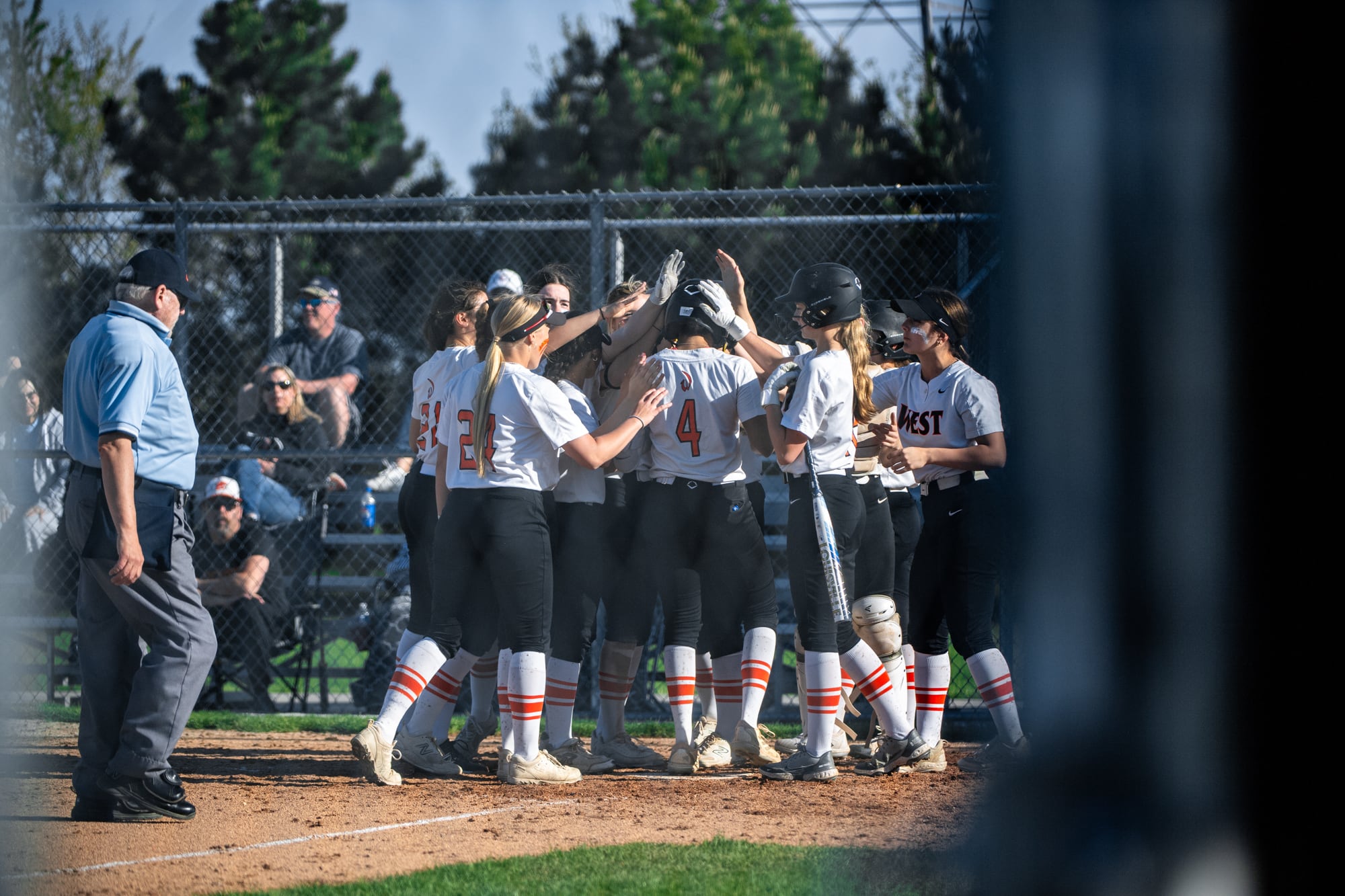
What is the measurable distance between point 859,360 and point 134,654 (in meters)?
2.93

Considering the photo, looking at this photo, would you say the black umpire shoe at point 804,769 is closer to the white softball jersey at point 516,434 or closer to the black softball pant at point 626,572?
the black softball pant at point 626,572

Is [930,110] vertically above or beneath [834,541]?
above

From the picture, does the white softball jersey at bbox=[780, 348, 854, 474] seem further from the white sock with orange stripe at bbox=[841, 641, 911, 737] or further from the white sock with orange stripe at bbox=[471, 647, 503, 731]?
the white sock with orange stripe at bbox=[471, 647, 503, 731]

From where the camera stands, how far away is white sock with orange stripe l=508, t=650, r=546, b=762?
4.58 metres

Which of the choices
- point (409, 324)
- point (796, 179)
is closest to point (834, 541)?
point (409, 324)

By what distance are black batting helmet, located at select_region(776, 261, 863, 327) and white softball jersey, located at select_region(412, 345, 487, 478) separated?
4.64ft

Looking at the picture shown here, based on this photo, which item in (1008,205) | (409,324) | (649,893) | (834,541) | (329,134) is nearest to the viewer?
(1008,205)

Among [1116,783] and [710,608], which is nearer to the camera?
[1116,783]

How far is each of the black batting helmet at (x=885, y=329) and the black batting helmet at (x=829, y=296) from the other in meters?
0.89

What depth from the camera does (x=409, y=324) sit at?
9.27 metres

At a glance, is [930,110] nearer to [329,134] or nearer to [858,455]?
[858,455]

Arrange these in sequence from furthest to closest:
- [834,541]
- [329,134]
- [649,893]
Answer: [329,134] → [834,541] → [649,893]

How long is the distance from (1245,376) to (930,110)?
463 millimetres

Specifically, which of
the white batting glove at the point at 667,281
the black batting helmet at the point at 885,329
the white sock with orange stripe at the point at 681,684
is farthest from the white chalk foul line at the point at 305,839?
the black batting helmet at the point at 885,329
